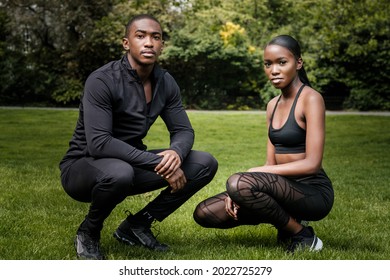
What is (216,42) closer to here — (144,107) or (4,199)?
(4,199)

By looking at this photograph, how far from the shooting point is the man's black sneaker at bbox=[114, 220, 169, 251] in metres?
4.32

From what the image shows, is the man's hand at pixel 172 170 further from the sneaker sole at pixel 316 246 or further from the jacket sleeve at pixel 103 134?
the sneaker sole at pixel 316 246

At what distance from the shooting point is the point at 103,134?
3895mm

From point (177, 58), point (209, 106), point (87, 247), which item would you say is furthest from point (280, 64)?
point (177, 58)

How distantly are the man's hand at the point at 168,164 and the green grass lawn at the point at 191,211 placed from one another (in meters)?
0.59

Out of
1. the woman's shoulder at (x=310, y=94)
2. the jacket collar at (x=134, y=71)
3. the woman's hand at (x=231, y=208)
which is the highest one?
the jacket collar at (x=134, y=71)

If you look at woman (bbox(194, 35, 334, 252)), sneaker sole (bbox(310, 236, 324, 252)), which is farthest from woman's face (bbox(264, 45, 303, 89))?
sneaker sole (bbox(310, 236, 324, 252))

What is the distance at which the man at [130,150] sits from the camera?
390 centimetres

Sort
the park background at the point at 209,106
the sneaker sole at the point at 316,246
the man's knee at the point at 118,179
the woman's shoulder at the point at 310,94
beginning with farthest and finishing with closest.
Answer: the park background at the point at 209,106, the sneaker sole at the point at 316,246, the woman's shoulder at the point at 310,94, the man's knee at the point at 118,179

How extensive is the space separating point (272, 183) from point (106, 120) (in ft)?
3.85

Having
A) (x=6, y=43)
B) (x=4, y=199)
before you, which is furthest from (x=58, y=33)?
(x=4, y=199)

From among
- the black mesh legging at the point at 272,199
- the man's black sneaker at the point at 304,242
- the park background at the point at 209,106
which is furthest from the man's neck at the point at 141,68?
the man's black sneaker at the point at 304,242

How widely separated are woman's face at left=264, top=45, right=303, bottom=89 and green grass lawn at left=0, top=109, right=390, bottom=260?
1195 millimetres

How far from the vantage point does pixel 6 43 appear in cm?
2348
